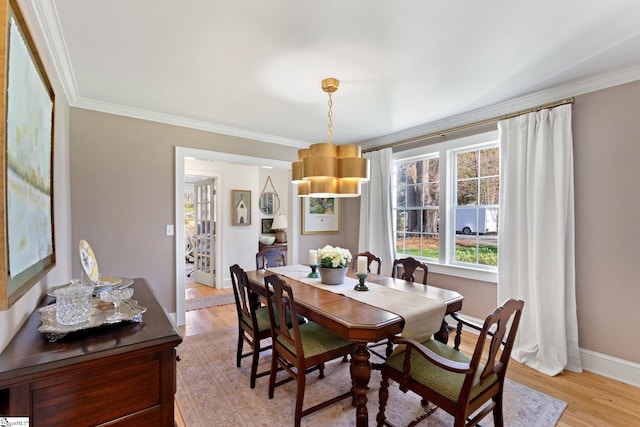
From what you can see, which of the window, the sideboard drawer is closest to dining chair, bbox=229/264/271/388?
the sideboard drawer

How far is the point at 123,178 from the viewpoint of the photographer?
126 inches

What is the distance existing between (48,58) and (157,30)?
78 centimetres

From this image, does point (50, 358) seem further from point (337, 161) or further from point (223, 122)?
point (223, 122)

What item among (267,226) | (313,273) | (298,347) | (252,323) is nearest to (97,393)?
(298,347)

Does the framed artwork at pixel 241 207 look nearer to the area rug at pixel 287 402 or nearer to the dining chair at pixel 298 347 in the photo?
the area rug at pixel 287 402

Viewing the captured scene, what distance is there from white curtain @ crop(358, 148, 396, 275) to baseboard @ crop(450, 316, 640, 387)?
209 cm

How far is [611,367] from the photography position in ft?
7.95

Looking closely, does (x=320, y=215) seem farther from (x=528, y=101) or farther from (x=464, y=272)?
(x=528, y=101)

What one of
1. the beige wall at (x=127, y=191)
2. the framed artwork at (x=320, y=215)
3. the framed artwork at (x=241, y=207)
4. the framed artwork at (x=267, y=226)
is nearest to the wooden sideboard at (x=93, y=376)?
the beige wall at (x=127, y=191)

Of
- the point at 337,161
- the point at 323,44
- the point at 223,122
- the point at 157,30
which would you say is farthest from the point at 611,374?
the point at 223,122

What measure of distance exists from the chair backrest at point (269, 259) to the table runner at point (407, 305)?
90cm

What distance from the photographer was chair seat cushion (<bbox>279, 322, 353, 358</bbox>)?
1911mm

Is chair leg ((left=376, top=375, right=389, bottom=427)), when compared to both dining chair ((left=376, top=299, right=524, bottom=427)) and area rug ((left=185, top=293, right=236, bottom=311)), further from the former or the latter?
area rug ((left=185, top=293, right=236, bottom=311))

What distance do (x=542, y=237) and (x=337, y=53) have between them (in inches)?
93.2
